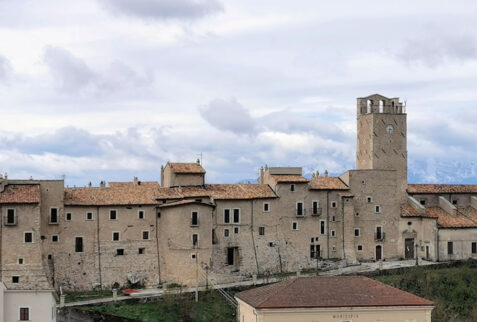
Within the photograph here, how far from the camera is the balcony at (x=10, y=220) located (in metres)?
67.9

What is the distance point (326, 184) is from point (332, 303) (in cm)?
2538

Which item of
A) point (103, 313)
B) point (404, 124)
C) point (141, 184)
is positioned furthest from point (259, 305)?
point (404, 124)

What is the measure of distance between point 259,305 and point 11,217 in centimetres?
2186

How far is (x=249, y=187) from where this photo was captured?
79.2 meters

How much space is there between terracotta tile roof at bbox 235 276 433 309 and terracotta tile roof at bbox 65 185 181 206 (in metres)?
16.5

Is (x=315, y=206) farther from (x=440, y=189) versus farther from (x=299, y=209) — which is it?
(x=440, y=189)

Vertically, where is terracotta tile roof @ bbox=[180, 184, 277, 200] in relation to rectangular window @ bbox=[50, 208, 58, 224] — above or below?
above

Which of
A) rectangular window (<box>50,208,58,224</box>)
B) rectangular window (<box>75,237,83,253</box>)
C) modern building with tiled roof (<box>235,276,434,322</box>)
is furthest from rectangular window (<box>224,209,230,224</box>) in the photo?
modern building with tiled roof (<box>235,276,434,322</box>)

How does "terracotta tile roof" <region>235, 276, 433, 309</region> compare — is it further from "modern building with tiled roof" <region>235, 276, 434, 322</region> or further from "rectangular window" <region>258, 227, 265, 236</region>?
"rectangular window" <region>258, 227, 265, 236</region>

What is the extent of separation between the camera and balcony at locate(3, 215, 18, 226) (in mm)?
67938

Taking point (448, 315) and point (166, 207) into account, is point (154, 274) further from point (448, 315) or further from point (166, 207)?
point (448, 315)

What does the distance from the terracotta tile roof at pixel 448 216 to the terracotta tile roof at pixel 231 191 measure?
42.4 feet

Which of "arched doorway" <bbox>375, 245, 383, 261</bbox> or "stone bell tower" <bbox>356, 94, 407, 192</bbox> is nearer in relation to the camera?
"arched doorway" <bbox>375, 245, 383, 261</bbox>

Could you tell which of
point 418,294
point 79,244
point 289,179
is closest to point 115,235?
point 79,244
